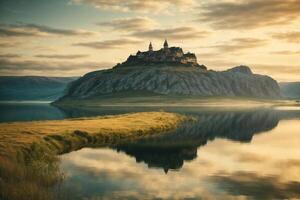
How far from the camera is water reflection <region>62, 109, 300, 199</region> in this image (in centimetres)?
3656

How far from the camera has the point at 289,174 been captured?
1788 inches

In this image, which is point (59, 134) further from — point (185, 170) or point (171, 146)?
point (185, 170)

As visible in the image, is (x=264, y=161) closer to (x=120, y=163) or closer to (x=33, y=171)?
(x=120, y=163)

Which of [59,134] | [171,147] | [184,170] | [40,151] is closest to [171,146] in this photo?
[171,147]

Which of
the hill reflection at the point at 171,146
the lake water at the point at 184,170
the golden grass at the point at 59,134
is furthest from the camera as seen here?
the hill reflection at the point at 171,146

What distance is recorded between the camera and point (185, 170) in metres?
48.2

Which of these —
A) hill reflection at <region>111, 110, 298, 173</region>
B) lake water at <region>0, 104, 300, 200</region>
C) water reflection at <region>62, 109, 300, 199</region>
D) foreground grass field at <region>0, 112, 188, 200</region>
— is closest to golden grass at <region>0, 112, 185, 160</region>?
foreground grass field at <region>0, 112, 188, 200</region>

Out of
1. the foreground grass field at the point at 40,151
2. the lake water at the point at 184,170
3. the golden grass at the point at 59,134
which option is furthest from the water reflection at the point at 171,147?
the golden grass at the point at 59,134

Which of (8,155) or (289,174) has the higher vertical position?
(8,155)

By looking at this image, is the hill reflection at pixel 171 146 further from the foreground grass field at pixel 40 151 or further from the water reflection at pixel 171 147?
the foreground grass field at pixel 40 151

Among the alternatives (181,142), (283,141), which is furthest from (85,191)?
(283,141)

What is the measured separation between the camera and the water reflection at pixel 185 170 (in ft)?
120

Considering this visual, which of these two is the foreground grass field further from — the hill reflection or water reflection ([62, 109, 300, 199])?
the hill reflection

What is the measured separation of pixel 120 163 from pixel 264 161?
19.4 m
